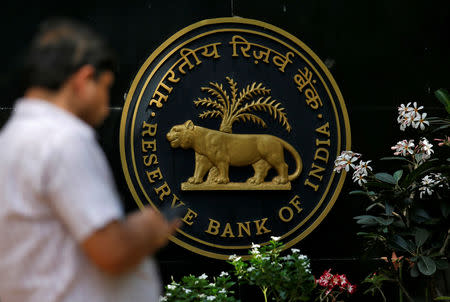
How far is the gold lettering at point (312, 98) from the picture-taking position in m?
4.54

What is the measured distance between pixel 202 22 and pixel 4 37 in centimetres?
148

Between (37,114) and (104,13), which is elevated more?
(104,13)

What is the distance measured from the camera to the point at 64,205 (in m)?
1.13

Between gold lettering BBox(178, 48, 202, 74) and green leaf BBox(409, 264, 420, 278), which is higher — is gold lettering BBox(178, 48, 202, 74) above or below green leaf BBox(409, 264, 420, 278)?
above

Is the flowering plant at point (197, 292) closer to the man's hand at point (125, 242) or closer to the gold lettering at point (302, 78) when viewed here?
the gold lettering at point (302, 78)

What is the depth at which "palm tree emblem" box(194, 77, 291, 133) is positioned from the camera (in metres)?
4.44

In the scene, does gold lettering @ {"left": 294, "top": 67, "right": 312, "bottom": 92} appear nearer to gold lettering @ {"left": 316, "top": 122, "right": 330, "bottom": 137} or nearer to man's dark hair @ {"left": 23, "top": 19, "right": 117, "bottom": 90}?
gold lettering @ {"left": 316, "top": 122, "right": 330, "bottom": 137}

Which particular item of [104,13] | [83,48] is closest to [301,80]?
[104,13]

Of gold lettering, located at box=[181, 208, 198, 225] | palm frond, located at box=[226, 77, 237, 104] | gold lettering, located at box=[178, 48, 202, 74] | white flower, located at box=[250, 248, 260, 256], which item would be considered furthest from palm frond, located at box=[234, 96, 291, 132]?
white flower, located at box=[250, 248, 260, 256]

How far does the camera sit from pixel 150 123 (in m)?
4.38

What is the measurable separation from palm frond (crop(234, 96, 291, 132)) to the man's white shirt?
331 cm

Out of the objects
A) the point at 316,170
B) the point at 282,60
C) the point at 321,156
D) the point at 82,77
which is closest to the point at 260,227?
the point at 316,170

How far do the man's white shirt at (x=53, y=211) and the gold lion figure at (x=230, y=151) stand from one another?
312cm

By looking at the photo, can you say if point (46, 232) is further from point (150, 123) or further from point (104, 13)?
point (104, 13)
